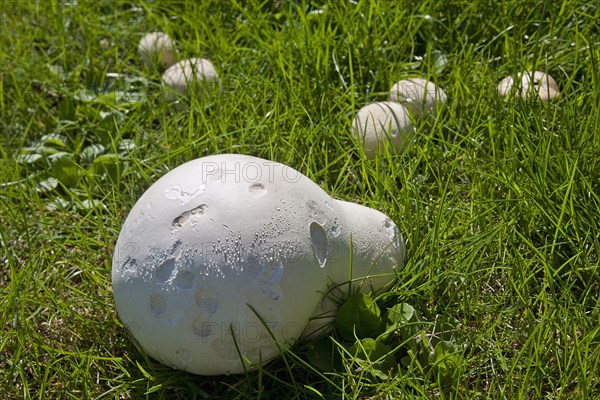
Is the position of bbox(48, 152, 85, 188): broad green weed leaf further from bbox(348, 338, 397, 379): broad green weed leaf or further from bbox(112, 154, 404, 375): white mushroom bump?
bbox(348, 338, 397, 379): broad green weed leaf

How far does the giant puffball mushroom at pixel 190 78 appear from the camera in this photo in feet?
10.3

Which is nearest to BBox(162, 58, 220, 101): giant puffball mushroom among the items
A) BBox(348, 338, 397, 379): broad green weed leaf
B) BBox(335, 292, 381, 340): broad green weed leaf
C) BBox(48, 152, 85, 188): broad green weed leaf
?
BBox(48, 152, 85, 188): broad green weed leaf

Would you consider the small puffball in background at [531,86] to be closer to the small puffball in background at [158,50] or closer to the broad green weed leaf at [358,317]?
the broad green weed leaf at [358,317]

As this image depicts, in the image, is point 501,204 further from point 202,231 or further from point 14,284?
point 14,284

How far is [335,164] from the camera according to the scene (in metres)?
2.91

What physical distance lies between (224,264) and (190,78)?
145 cm

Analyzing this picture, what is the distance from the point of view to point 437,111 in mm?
2842

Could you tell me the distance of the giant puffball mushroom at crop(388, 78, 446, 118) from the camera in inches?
113

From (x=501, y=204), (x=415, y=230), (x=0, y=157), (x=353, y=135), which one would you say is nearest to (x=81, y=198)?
(x=0, y=157)

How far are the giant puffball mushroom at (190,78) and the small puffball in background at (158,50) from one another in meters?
0.18

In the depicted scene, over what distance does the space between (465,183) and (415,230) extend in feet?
1.28

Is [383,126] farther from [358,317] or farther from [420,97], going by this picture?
[358,317]

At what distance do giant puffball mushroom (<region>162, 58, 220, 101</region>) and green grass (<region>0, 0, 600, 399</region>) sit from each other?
9 centimetres

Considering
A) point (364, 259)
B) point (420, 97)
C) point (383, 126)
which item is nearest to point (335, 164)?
point (383, 126)
